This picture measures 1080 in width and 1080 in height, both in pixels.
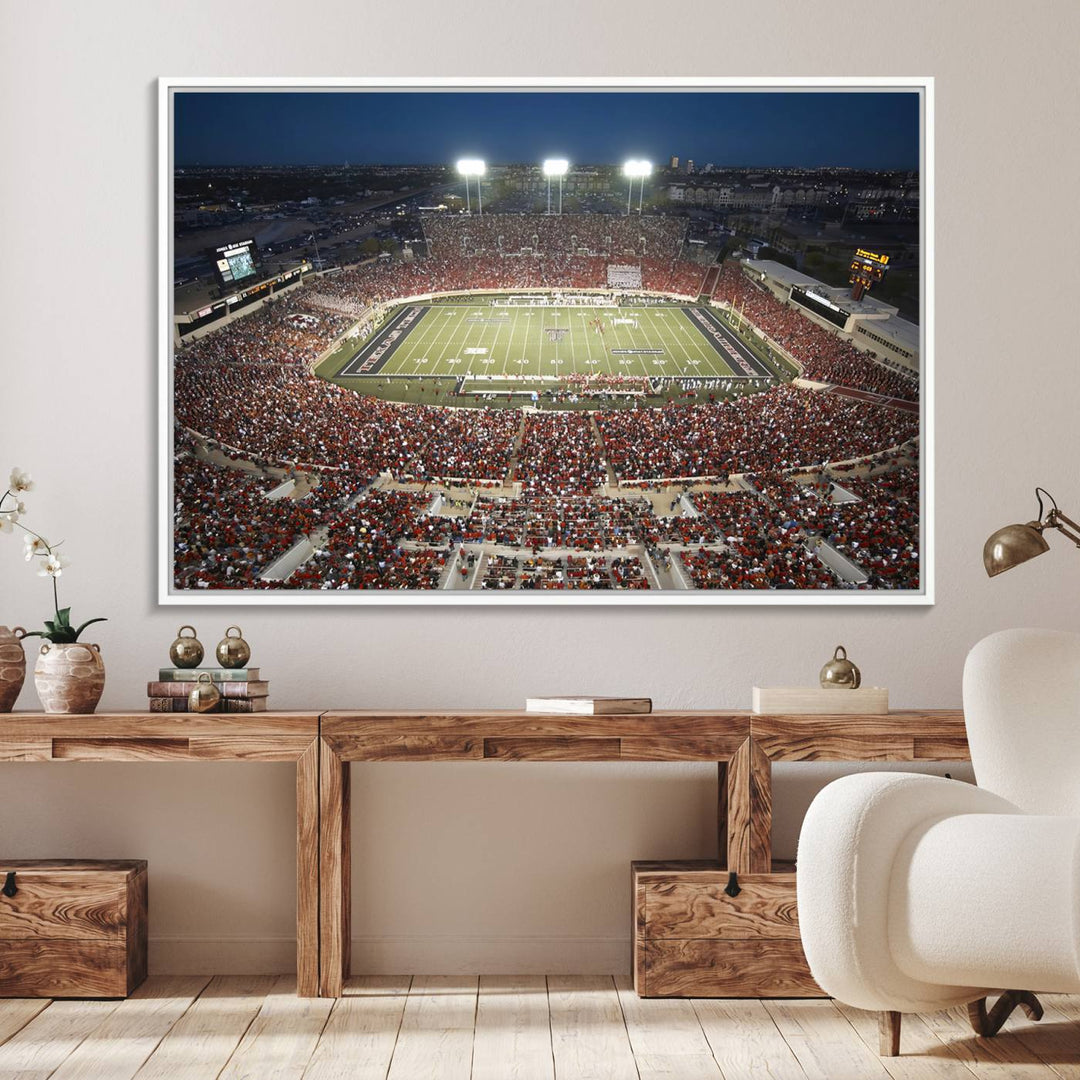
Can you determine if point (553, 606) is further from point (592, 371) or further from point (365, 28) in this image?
point (365, 28)

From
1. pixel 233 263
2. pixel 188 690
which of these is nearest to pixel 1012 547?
pixel 188 690

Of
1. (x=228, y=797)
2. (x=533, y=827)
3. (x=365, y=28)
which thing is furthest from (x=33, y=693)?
(x=365, y=28)

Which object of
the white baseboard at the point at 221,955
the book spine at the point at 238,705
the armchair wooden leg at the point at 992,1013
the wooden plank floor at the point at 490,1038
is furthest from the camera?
the white baseboard at the point at 221,955

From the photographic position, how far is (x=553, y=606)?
3.36m

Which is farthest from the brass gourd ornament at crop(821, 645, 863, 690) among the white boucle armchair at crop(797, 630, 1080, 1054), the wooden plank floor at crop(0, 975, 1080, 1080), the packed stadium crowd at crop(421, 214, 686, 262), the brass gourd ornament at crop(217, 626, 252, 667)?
the brass gourd ornament at crop(217, 626, 252, 667)

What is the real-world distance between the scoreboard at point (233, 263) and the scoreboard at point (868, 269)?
1708mm

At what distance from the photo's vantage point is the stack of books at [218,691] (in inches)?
119

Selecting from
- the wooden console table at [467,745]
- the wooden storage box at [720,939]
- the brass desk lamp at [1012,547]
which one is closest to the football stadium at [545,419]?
the wooden console table at [467,745]

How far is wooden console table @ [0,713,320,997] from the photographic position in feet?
9.53

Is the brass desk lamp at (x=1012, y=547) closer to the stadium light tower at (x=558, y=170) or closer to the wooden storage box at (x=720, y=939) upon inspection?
the wooden storage box at (x=720, y=939)

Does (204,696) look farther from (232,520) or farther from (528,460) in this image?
(528,460)

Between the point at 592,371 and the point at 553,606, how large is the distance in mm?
673

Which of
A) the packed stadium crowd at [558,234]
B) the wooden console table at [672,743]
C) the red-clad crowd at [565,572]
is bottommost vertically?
the wooden console table at [672,743]

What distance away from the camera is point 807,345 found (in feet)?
11.2
